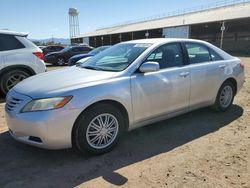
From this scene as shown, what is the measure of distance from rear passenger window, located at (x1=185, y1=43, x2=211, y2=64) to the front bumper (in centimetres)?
249

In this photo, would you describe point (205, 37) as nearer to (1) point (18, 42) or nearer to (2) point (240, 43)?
(2) point (240, 43)

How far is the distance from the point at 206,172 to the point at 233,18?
31228 millimetres

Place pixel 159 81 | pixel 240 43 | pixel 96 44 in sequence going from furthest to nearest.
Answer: pixel 96 44, pixel 240 43, pixel 159 81

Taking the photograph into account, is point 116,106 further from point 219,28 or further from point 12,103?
point 219,28

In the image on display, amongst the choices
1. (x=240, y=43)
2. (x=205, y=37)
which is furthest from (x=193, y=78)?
(x=205, y=37)

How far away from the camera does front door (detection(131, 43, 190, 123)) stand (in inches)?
161

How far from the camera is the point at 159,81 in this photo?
14.1 feet

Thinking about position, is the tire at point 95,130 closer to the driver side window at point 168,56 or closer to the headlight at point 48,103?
the headlight at point 48,103

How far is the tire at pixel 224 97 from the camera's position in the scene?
553 centimetres

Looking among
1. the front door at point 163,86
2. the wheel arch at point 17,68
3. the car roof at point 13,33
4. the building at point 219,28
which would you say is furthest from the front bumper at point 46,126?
the building at point 219,28

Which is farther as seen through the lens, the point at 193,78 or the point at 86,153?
the point at 193,78

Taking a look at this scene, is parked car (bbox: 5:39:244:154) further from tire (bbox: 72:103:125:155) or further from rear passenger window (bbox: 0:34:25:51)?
rear passenger window (bbox: 0:34:25:51)

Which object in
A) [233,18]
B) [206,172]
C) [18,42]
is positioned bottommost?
[206,172]

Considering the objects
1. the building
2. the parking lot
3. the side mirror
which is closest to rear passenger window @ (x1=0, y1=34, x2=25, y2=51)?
the parking lot
